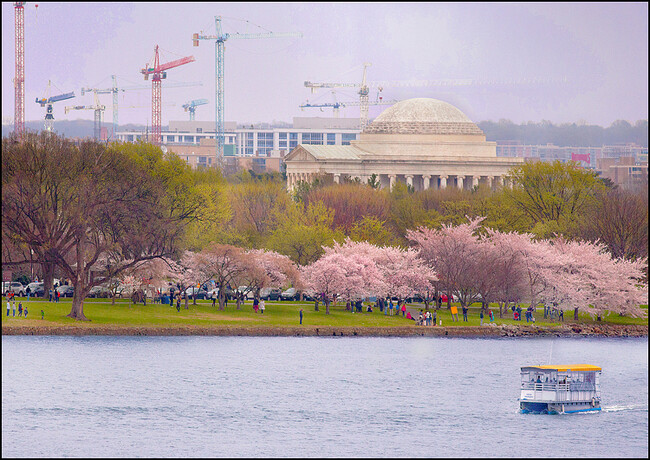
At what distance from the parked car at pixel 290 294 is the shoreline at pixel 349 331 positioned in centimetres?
1381

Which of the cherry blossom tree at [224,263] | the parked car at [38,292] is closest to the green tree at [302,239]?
the cherry blossom tree at [224,263]

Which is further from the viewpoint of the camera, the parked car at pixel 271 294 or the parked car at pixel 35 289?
the parked car at pixel 271 294

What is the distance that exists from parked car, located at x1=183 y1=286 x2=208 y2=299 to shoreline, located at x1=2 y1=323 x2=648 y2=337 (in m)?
12.3

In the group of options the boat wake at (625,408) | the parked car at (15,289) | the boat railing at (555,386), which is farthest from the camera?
the parked car at (15,289)

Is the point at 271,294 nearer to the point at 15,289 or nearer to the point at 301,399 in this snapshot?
the point at 15,289

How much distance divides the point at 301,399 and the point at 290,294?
39178 mm

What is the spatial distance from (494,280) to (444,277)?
4.35 metres

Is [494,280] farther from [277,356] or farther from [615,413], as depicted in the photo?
[615,413]

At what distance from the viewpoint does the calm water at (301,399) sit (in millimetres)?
66188

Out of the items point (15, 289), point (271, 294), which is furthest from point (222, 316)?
point (15, 289)

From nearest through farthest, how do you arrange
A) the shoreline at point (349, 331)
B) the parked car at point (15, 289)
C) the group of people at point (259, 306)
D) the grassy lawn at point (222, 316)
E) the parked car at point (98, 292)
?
the shoreline at point (349, 331) < the grassy lawn at point (222, 316) < the group of people at point (259, 306) < the parked car at point (98, 292) < the parked car at point (15, 289)

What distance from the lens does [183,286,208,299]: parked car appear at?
113m

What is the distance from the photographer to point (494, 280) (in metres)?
112

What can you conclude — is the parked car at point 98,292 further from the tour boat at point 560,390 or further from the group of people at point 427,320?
the tour boat at point 560,390
